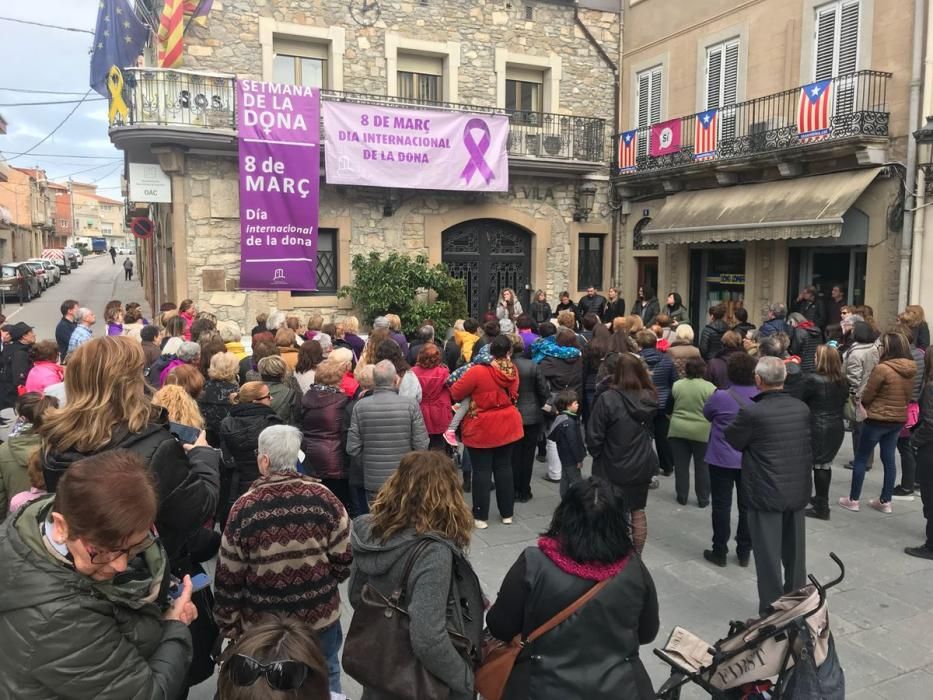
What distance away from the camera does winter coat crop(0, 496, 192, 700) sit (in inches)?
71.6

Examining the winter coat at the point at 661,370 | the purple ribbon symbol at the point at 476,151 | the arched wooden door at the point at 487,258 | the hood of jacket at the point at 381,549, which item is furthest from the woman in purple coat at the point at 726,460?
the arched wooden door at the point at 487,258

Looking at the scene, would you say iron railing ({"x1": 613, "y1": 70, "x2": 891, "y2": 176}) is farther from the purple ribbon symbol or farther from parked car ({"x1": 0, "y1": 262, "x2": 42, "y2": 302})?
parked car ({"x1": 0, "y1": 262, "x2": 42, "y2": 302})

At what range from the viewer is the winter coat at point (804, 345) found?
9.96m

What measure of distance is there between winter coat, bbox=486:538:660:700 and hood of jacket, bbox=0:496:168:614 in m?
1.26

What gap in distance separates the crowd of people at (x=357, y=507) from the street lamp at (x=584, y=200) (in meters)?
10.4

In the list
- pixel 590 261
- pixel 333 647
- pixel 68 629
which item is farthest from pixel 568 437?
pixel 590 261

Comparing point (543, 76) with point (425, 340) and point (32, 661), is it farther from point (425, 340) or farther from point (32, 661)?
point (32, 661)

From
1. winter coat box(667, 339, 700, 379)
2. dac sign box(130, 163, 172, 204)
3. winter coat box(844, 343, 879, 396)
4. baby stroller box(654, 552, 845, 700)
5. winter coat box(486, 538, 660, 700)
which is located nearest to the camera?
winter coat box(486, 538, 660, 700)

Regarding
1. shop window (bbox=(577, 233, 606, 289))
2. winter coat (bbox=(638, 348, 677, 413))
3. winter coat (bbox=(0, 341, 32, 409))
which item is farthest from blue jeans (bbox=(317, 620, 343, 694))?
shop window (bbox=(577, 233, 606, 289))

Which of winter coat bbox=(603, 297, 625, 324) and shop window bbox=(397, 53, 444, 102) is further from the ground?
shop window bbox=(397, 53, 444, 102)

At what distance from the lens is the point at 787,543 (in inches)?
190

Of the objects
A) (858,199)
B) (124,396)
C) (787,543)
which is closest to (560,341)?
(787,543)

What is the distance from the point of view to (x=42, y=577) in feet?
6.11

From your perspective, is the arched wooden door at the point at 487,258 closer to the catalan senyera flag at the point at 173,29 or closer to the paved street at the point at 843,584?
the catalan senyera flag at the point at 173,29
